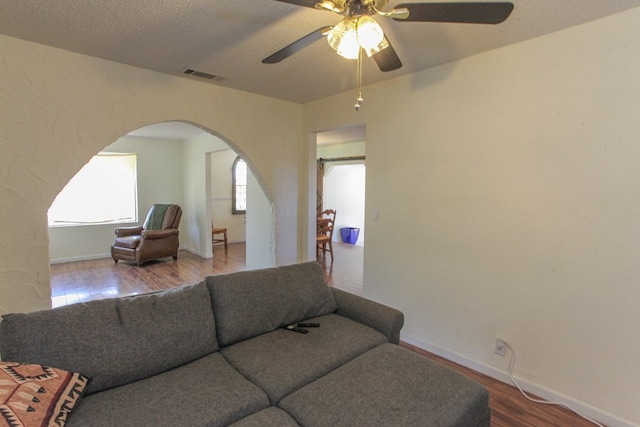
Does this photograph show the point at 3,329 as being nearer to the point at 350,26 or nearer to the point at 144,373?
the point at 144,373

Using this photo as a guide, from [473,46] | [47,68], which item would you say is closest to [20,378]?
[47,68]

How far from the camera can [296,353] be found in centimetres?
168

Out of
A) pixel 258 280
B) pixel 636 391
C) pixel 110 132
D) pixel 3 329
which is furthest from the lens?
pixel 110 132

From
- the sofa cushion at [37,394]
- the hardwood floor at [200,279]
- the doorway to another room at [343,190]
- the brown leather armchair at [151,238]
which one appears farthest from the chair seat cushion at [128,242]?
the sofa cushion at [37,394]

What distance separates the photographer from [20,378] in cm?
111

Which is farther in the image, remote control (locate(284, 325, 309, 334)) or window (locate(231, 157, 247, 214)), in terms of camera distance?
window (locate(231, 157, 247, 214))

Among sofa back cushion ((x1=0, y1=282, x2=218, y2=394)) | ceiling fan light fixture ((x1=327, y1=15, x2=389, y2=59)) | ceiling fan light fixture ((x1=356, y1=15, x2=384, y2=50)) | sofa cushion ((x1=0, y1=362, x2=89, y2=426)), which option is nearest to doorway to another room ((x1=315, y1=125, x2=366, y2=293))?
sofa back cushion ((x1=0, y1=282, x2=218, y2=394))

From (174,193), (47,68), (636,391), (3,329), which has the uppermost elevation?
(47,68)

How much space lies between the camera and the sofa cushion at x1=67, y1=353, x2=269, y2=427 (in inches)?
46.8

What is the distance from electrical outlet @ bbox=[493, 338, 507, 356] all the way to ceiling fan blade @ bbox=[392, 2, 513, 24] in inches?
82.6

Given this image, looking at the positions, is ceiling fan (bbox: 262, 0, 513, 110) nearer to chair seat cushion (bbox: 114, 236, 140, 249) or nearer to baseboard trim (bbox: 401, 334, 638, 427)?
baseboard trim (bbox: 401, 334, 638, 427)

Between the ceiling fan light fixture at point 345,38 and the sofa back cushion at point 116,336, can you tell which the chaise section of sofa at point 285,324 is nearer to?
the sofa back cushion at point 116,336

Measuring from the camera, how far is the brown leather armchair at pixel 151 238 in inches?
212

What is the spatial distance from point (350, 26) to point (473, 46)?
130 centimetres
